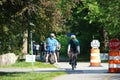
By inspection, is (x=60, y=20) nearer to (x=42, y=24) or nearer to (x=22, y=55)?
(x=42, y=24)

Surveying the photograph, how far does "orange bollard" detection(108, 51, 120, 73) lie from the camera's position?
2600cm

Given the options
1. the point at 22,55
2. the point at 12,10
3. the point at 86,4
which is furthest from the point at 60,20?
the point at 86,4

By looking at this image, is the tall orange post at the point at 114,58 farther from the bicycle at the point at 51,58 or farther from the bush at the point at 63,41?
the bush at the point at 63,41

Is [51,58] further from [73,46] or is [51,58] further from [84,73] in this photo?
[84,73]

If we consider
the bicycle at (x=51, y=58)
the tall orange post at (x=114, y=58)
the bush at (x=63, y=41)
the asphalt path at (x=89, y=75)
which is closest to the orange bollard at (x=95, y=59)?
the bicycle at (x=51, y=58)

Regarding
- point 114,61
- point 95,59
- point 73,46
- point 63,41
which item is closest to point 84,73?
point 114,61

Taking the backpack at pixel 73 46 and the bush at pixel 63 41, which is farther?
the bush at pixel 63 41

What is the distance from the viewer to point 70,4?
23.0 meters

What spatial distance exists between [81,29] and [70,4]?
28.3 metres

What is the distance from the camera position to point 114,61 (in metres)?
26.1

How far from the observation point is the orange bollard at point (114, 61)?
26.0 meters

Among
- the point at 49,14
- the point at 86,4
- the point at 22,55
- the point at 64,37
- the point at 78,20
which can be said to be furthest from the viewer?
the point at 64,37

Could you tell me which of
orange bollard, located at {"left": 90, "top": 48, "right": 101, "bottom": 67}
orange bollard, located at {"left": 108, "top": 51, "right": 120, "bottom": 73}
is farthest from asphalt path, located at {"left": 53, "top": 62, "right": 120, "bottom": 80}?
orange bollard, located at {"left": 90, "top": 48, "right": 101, "bottom": 67}

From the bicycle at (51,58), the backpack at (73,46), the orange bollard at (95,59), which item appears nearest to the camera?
the backpack at (73,46)
